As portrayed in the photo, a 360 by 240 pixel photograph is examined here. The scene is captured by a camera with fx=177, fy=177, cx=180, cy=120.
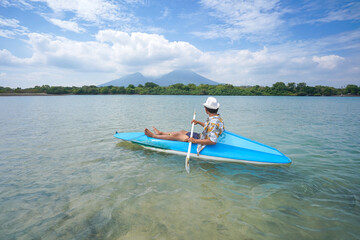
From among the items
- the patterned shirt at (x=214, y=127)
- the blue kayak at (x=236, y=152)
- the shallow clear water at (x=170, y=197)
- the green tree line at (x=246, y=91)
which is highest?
the green tree line at (x=246, y=91)

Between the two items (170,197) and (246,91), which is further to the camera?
(246,91)

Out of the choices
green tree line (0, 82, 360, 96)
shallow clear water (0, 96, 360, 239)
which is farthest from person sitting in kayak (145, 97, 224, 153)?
green tree line (0, 82, 360, 96)

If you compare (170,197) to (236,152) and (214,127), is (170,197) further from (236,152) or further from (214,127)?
(236,152)

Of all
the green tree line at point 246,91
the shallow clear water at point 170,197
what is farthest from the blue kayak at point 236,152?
the green tree line at point 246,91

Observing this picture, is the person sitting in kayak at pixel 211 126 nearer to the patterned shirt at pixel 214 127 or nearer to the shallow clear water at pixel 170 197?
the patterned shirt at pixel 214 127

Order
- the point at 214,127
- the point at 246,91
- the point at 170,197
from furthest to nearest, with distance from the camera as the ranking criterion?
the point at 246,91 → the point at 214,127 → the point at 170,197

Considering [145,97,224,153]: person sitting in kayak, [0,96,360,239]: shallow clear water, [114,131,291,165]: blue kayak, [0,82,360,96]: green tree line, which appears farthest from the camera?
[0,82,360,96]: green tree line

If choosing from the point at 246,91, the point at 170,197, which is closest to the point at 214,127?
the point at 170,197

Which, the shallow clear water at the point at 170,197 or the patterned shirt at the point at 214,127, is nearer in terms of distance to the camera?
the shallow clear water at the point at 170,197

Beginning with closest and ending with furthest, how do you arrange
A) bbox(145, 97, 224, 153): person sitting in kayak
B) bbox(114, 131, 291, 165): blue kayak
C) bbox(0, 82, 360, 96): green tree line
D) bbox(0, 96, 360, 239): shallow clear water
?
bbox(0, 96, 360, 239): shallow clear water → bbox(145, 97, 224, 153): person sitting in kayak → bbox(114, 131, 291, 165): blue kayak → bbox(0, 82, 360, 96): green tree line

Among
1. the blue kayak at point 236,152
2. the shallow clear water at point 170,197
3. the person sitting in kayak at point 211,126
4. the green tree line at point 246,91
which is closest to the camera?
the shallow clear water at point 170,197

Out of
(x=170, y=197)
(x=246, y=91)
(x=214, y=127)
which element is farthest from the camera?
(x=246, y=91)

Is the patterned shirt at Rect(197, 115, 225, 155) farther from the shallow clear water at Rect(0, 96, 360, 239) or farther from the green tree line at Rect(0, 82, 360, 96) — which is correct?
the green tree line at Rect(0, 82, 360, 96)

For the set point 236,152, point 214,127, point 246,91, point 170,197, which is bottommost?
point 170,197
